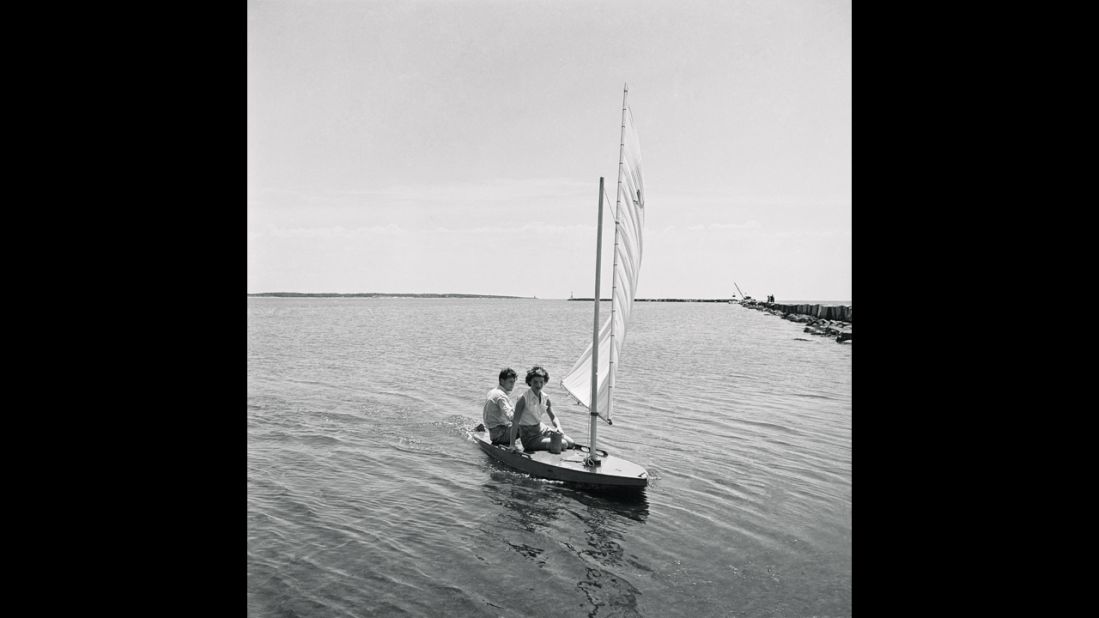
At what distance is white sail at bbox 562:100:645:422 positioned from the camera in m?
10.6

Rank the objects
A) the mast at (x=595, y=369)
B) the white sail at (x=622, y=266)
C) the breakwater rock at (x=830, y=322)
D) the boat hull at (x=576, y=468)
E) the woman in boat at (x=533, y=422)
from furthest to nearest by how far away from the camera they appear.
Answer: the breakwater rock at (x=830, y=322), the woman in boat at (x=533, y=422), the white sail at (x=622, y=266), the mast at (x=595, y=369), the boat hull at (x=576, y=468)

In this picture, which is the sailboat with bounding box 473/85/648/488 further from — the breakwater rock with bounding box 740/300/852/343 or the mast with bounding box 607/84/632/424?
the breakwater rock with bounding box 740/300/852/343

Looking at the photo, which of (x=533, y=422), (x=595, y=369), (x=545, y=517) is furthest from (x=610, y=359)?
(x=545, y=517)

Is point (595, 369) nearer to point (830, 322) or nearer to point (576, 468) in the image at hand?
point (576, 468)

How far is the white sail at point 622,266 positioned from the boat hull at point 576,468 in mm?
754

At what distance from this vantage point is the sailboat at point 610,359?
1022 centimetres

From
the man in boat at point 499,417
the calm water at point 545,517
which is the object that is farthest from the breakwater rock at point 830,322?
the man in boat at point 499,417

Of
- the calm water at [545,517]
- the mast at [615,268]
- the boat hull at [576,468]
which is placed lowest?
the calm water at [545,517]

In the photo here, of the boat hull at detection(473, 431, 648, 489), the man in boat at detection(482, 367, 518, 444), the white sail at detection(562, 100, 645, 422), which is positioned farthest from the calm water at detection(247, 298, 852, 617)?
the white sail at detection(562, 100, 645, 422)

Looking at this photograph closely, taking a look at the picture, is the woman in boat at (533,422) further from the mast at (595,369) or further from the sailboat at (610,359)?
the mast at (595,369)

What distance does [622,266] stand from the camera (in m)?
11.1

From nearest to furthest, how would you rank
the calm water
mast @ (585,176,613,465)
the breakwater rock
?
the calm water < mast @ (585,176,613,465) < the breakwater rock
